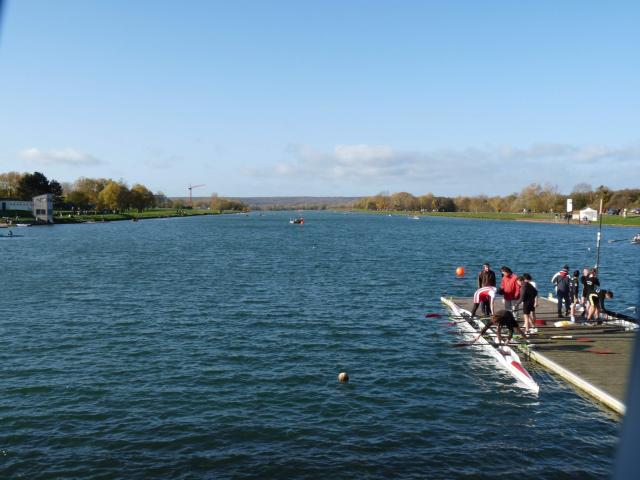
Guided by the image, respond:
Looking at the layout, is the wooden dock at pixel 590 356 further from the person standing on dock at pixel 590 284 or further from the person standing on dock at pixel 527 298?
the person standing on dock at pixel 590 284

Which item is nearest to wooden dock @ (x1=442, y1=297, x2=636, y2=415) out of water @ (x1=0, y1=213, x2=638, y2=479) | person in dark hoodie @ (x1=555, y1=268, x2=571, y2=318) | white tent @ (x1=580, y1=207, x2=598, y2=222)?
water @ (x1=0, y1=213, x2=638, y2=479)

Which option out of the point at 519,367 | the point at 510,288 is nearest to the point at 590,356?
the point at 519,367

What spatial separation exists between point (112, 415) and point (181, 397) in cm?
255

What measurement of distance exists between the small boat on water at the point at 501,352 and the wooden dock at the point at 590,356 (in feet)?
4.29

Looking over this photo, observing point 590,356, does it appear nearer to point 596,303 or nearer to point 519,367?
point 519,367

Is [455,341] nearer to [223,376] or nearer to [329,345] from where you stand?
[329,345]

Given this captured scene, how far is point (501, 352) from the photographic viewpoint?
73.9ft

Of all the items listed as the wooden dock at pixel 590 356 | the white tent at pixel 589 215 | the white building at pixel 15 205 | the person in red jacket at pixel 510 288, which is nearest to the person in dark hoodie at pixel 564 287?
the wooden dock at pixel 590 356

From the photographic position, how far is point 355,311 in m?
35.1

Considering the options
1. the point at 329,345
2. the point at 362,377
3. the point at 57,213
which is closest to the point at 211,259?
the point at 329,345

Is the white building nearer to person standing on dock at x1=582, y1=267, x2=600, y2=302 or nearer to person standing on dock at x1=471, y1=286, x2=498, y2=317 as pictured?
person standing on dock at x1=471, y1=286, x2=498, y2=317

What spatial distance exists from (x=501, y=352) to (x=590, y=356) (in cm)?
347

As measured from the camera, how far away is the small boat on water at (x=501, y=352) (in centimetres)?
2005

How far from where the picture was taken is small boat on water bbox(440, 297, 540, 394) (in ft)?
65.8
